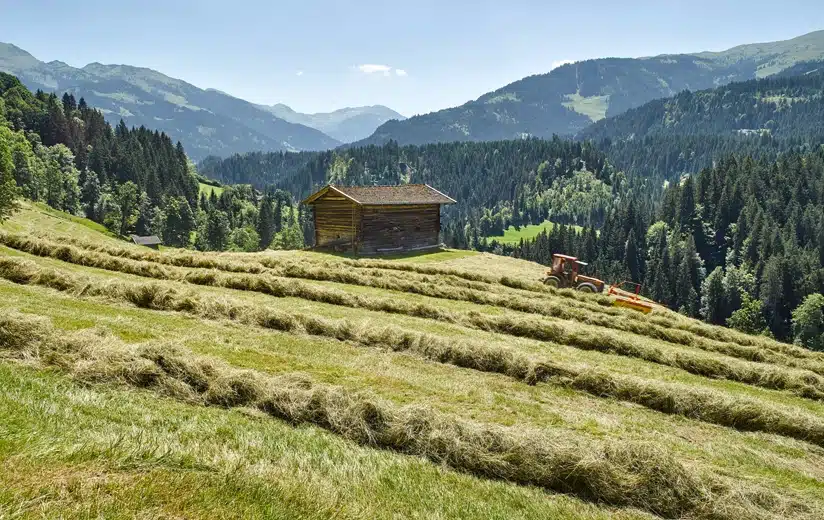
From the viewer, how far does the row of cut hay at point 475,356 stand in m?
11.9

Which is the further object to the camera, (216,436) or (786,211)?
(786,211)

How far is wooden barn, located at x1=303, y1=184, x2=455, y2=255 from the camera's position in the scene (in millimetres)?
47188

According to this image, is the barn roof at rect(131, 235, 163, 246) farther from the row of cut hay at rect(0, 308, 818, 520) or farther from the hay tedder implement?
the row of cut hay at rect(0, 308, 818, 520)

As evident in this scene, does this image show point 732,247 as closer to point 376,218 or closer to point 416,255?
point 416,255

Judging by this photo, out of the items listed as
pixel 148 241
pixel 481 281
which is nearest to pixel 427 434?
pixel 481 281

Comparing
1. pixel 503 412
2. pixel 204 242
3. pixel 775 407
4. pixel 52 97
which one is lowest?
pixel 204 242

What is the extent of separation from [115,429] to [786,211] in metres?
178

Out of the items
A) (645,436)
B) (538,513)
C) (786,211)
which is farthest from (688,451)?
(786,211)

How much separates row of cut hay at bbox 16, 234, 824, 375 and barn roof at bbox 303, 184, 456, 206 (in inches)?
894

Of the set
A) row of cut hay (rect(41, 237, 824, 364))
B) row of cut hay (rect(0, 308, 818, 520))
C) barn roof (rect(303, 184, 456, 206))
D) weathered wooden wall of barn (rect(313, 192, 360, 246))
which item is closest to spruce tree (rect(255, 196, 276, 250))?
weathered wooden wall of barn (rect(313, 192, 360, 246))

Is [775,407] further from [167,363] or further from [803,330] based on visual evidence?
[803,330]

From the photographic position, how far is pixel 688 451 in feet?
32.0

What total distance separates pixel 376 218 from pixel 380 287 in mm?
25690

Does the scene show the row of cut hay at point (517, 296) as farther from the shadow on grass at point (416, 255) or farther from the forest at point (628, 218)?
the forest at point (628, 218)
